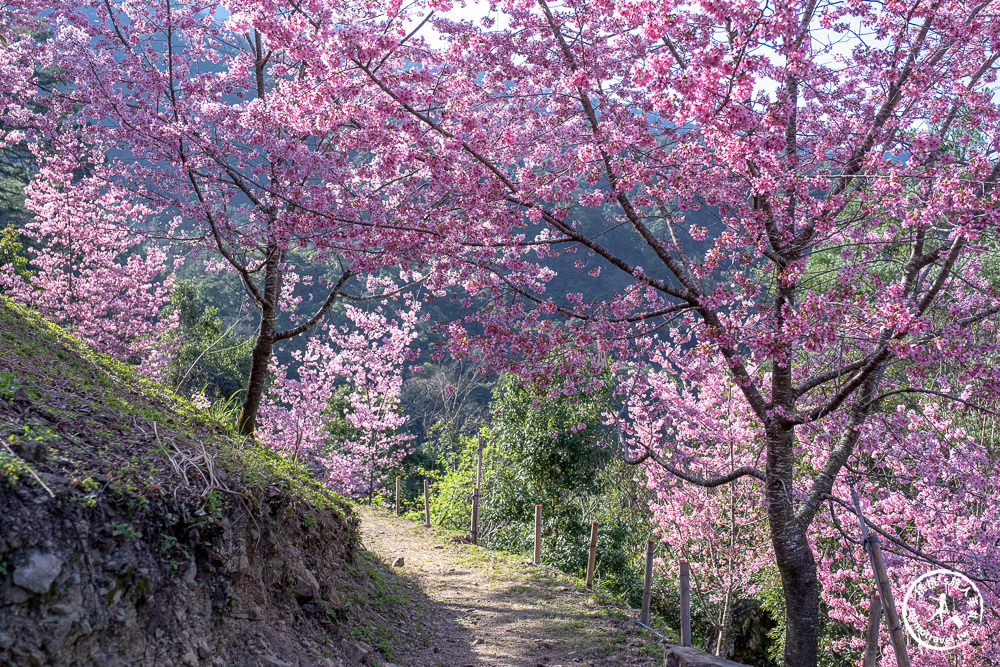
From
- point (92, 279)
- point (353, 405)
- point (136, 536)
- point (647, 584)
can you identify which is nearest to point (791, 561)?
point (647, 584)

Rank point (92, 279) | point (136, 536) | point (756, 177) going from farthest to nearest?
point (92, 279) < point (756, 177) < point (136, 536)

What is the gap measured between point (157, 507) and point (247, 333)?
34.0 metres

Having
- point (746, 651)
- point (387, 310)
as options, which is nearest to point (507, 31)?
point (746, 651)

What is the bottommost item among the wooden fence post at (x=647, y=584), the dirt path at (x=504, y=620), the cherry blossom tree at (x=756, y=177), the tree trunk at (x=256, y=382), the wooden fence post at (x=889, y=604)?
the dirt path at (x=504, y=620)

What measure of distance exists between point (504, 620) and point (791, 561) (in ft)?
11.8

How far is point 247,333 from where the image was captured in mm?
35594

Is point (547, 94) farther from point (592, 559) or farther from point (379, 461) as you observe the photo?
point (379, 461)

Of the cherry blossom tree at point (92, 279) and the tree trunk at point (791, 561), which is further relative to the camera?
the cherry blossom tree at point (92, 279)

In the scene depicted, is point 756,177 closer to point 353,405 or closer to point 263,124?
point 263,124

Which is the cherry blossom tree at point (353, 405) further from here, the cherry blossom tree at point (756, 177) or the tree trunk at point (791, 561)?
the tree trunk at point (791, 561)

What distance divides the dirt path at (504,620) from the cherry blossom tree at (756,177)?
212cm

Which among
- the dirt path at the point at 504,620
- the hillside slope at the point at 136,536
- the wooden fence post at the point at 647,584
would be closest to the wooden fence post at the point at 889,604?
the dirt path at the point at 504,620

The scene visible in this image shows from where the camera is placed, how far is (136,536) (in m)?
3.34

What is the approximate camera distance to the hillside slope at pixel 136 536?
290 cm
